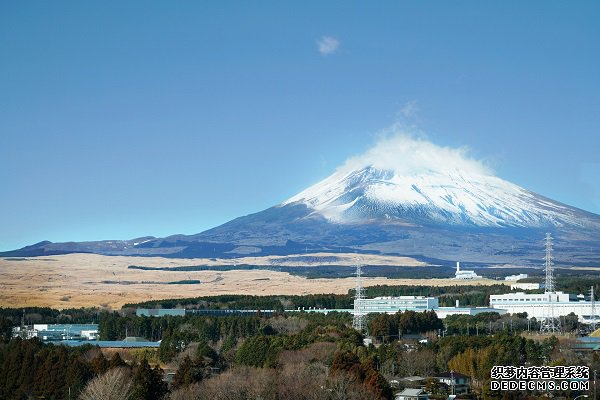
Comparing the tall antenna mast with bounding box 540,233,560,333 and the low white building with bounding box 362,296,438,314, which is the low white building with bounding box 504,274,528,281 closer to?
the low white building with bounding box 362,296,438,314

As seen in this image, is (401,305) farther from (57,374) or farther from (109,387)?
(109,387)

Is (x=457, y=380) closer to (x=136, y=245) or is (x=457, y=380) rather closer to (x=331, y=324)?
(x=331, y=324)

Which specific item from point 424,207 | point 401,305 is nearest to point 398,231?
point 424,207

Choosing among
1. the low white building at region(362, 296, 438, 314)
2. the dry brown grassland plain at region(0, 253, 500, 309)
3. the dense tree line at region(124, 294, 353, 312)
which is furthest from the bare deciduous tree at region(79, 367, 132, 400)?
the dry brown grassland plain at region(0, 253, 500, 309)

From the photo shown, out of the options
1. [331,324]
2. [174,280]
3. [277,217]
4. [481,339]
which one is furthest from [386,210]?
[481,339]

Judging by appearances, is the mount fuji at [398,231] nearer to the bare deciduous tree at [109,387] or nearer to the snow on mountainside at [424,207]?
the snow on mountainside at [424,207]

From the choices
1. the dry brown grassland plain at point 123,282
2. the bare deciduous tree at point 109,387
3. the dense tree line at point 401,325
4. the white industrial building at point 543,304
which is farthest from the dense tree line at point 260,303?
the bare deciduous tree at point 109,387
